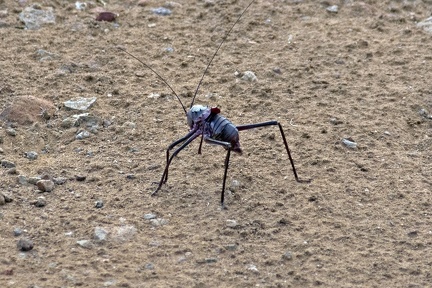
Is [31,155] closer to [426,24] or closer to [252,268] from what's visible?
[252,268]

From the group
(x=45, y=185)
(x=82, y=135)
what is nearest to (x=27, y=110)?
(x=82, y=135)

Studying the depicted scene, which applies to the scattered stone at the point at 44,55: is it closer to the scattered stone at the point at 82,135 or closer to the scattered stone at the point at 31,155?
the scattered stone at the point at 82,135

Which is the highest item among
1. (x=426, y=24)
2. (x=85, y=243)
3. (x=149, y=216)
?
(x=85, y=243)

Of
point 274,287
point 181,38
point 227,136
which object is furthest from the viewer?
point 181,38

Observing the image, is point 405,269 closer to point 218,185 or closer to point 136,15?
point 218,185

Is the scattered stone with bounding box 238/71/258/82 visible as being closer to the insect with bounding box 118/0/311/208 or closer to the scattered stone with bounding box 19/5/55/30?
the insect with bounding box 118/0/311/208

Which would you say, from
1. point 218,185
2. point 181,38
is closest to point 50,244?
point 218,185
